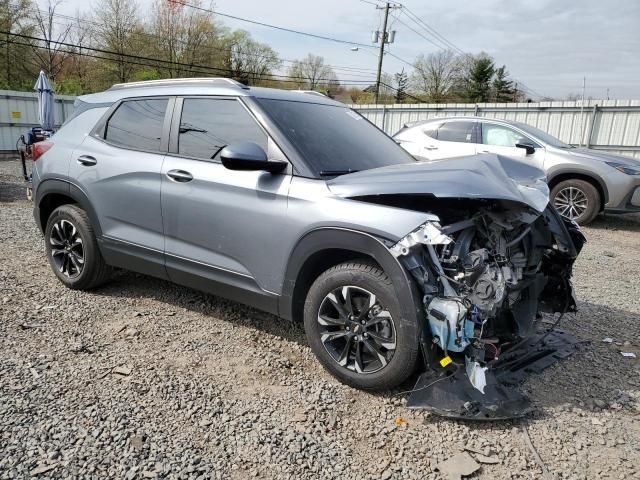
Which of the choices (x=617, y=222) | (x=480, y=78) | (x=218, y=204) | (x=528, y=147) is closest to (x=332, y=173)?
(x=218, y=204)

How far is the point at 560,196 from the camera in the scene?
861cm

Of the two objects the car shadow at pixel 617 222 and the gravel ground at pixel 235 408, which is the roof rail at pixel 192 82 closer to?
the gravel ground at pixel 235 408

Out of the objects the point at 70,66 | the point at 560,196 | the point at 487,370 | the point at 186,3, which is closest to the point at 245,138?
the point at 487,370

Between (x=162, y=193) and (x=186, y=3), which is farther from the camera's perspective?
(x=186, y=3)

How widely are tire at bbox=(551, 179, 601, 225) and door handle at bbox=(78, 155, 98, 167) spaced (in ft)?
24.1

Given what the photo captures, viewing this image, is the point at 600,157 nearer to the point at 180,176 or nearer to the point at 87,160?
the point at 180,176

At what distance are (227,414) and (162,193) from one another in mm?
1714

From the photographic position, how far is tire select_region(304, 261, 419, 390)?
2624 millimetres

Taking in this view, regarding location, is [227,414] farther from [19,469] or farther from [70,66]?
[70,66]

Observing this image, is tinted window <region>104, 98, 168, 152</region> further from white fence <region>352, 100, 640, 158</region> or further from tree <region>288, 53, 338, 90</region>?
tree <region>288, 53, 338, 90</region>

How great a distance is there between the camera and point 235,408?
8.87 feet

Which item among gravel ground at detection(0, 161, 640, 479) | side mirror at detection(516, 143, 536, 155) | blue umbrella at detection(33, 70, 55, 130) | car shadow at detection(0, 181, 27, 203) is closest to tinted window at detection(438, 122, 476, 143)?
side mirror at detection(516, 143, 536, 155)

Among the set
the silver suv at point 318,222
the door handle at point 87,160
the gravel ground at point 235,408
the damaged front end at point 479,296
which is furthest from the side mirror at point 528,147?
the door handle at point 87,160

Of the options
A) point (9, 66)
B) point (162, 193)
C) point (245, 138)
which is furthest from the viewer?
point (9, 66)
